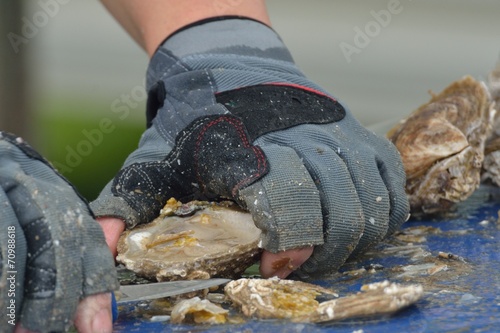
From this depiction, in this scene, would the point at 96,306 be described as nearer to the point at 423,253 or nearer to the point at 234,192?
the point at 234,192

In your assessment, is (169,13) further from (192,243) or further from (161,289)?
(161,289)

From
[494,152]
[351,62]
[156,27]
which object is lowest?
[351,62]

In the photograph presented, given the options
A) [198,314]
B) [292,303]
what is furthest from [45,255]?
[292,303]

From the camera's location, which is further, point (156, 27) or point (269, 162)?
point (156, 27)

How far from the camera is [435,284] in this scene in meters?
1.16

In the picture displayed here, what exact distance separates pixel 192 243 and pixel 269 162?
173 mm

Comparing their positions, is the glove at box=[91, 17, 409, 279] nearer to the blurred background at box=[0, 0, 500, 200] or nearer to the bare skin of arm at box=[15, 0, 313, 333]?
the bare skin of arm at box=[15, 0, 313, 333]

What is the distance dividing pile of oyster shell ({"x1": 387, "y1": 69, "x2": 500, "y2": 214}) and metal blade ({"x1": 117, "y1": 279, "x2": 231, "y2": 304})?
0.67 meters

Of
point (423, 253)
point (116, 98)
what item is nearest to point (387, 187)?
point (423, 253)

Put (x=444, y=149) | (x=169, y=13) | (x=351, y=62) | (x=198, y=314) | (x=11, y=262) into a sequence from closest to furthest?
(x=11, y=262) < (x=198, y=314) < (x=444, y=149) < (x=169, y=13) < (x=351, y=62)

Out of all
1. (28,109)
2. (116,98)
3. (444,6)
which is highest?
(444,6)

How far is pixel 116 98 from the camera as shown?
229 inches

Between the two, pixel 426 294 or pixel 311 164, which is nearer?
pixel 426 294

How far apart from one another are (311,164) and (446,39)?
4.22 m
